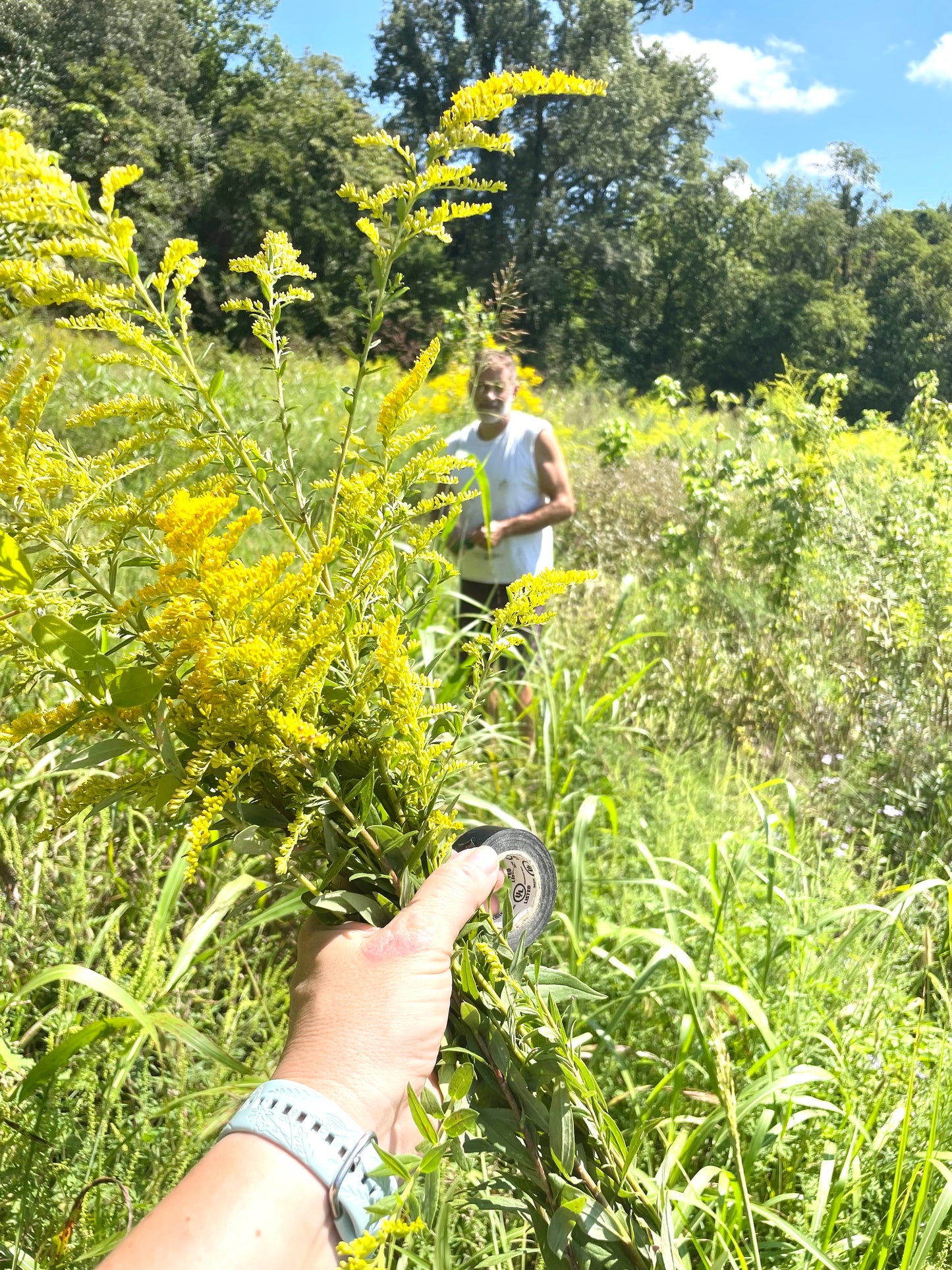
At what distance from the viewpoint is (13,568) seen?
0.60 meters

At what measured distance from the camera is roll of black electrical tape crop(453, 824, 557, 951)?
0.87m

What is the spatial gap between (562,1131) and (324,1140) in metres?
0.20

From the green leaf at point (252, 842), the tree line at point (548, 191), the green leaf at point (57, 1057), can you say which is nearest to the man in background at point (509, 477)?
the green leaf at point (57, 1057)

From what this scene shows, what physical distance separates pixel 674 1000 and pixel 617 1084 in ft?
0.76

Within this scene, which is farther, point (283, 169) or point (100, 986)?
point (283, 169)

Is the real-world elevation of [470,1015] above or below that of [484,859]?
below

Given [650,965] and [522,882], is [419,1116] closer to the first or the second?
[522,882]

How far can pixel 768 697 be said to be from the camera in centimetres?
374

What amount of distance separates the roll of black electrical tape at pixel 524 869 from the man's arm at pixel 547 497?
249cm

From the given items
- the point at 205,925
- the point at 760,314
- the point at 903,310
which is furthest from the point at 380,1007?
the point at 903,310

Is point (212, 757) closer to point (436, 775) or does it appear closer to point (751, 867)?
point (436, 775)

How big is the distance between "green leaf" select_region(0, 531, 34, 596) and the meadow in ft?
0.46

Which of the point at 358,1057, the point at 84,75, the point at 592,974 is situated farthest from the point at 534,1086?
the point at 84,75

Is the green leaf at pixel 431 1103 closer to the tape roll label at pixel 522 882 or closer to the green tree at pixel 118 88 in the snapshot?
the tape roll label at pixel 522 882
